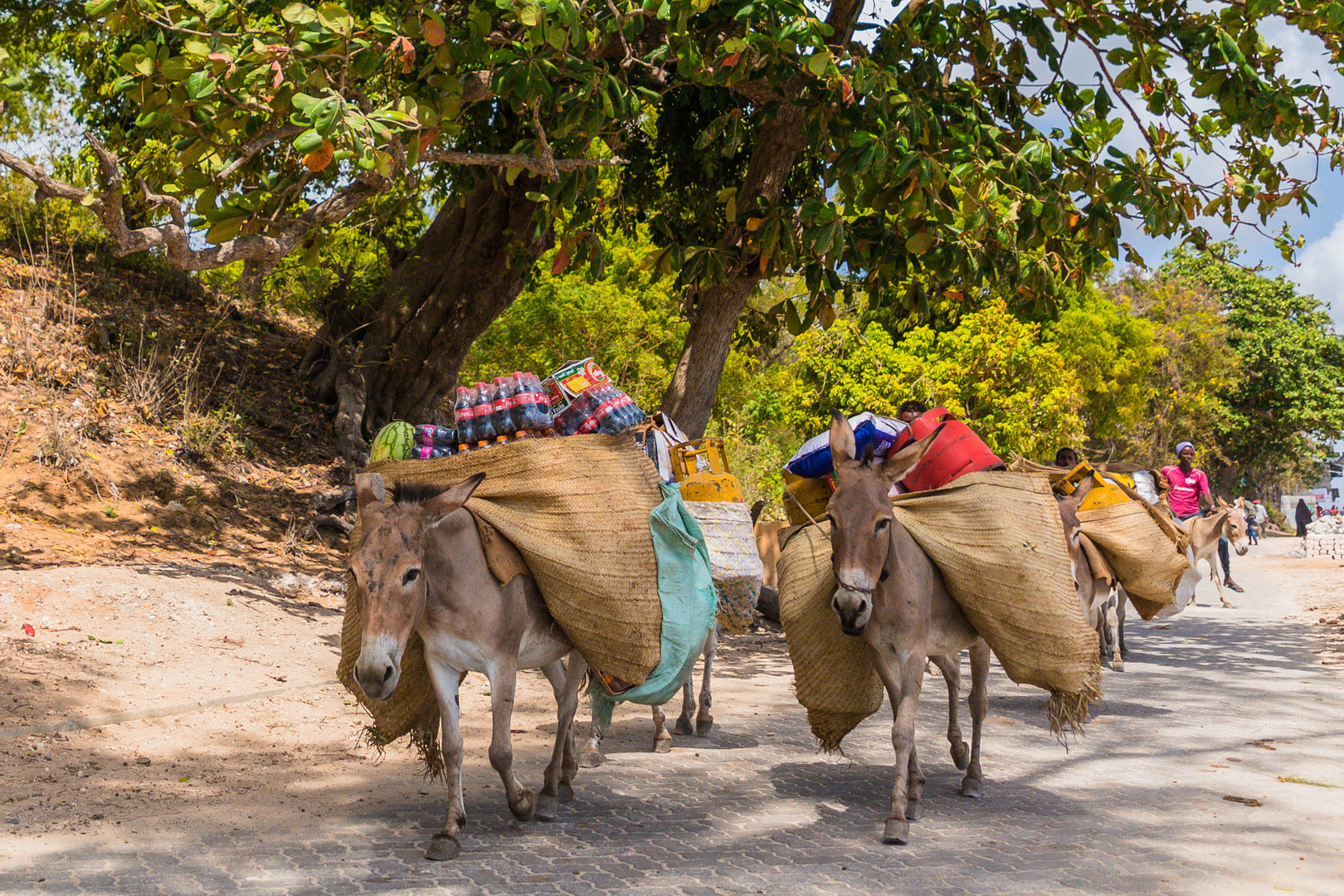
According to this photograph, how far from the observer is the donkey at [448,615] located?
4211mm

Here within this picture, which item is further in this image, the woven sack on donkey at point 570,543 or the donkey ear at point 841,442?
the donkey ear at point 841,442

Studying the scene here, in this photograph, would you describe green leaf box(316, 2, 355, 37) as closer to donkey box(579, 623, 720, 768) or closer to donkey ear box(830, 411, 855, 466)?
Result: donkey ear box(830, 411, 855, 466)

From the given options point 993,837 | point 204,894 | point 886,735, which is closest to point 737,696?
point 886,735

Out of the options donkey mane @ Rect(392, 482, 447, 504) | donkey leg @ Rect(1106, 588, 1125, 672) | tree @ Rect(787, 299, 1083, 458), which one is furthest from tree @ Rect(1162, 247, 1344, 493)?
donkey mane @ Rect(392, 482, 447, 504)

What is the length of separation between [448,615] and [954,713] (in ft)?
10.8

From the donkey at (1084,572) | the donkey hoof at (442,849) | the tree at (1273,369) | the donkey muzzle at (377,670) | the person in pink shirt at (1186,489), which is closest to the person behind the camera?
the donkey muzzle at (377,670)

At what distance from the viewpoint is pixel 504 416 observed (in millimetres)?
5625

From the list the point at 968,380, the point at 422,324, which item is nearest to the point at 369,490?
the point at 422,324

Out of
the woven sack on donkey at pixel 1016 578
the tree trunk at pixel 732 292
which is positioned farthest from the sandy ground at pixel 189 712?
the tree trunk at pixel 732 292

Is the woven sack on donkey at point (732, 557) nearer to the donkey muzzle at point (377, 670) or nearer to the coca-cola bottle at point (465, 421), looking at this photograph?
the coca-cola bottle at point (465, 421)

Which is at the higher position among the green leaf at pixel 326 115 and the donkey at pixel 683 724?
the green leaf at pixel 326 115

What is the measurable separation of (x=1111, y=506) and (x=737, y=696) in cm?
365

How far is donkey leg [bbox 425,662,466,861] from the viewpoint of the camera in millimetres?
4453

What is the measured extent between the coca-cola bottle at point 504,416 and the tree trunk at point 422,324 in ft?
28.9
